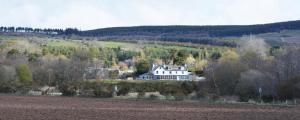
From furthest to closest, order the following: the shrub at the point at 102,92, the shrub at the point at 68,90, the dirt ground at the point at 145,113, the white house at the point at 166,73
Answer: the white house at the point at 166,73
the shrub at the point at 68,90
the shrub at the point at 102,92
the dirt ground at the point at 145,113

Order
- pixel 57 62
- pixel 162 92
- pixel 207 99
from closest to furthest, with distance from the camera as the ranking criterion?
pixel 207 99
pixel 162 92
pixel 57 62

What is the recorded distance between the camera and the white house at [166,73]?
436 feet

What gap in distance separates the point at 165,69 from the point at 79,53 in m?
19.7

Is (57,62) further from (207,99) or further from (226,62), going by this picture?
(207,99)

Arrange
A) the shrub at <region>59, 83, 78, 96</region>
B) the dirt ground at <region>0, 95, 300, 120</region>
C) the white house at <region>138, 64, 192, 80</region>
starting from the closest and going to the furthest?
the dirt ground at <region>0, 95, 300, 120</region> < the shrub at <region>59, 83, 78, 96</region> < the white house at <region>138, 64, 192, 80</region>

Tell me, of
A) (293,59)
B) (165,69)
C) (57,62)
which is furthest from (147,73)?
(293,59)

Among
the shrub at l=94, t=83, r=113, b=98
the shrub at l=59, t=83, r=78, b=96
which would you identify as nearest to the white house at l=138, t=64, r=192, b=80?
the shrub at l=59, t=83, r=78, b=96

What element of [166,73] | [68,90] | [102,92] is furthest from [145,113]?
[166,73]

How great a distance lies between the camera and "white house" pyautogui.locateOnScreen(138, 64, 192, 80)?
13301 cm

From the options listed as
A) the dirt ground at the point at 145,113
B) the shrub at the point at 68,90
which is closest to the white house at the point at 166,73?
the shrub at the point at 68,90

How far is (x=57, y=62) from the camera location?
114 metres

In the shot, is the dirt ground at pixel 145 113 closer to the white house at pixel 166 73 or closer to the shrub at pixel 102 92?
the shrub at pixel 102 92

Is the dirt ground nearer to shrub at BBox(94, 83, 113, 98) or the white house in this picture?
shrub at BBox(94, 83, 113, 98)

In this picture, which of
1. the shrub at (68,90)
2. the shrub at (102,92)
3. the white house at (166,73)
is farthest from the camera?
the white house at (166,73)
